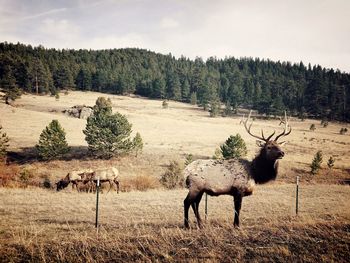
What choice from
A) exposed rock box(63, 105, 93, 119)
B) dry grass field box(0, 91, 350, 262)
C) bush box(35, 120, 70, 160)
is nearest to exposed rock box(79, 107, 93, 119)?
exposed rock box(63, 105, 93, 119)

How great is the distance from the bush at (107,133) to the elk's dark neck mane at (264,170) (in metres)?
27.5

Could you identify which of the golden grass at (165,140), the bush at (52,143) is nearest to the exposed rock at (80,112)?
the golden grass at (165,140)

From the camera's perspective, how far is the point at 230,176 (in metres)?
9.17

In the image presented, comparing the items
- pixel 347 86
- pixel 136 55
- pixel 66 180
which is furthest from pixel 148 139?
pixel 136 55

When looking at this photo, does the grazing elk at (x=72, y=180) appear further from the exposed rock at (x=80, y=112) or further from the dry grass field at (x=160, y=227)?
the exposed rock at (x=80, y=112)

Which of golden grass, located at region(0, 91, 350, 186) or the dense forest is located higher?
the dense forest

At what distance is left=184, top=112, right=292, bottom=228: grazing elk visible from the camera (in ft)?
29.8

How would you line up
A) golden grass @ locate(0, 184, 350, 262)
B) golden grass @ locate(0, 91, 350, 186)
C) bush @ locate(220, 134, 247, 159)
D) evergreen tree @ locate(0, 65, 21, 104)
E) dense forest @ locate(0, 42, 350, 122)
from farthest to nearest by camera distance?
dense forest @ locate(0, 42, 350, 122) → evergreen tree @ locate(0, 65, 21, 104) → golden grass @ locate(0, 91, 350, 186) → bush @ locate(220, 134, 247, 159) → golden grass @ locate(0, 184, 350, 262)

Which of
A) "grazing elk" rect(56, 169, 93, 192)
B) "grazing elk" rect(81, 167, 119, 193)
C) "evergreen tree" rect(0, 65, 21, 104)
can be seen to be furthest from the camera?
"evergreen tree" rect(0, 65, 21, 104)

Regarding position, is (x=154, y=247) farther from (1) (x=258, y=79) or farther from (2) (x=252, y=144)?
(1) (x=258, y=79)

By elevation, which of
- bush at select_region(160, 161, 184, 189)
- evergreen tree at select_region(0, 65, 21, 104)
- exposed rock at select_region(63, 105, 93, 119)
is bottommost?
bush at select_region(160, 161, 184, 189)

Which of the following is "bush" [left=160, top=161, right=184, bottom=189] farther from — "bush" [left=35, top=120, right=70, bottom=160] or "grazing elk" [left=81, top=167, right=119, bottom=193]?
"bush" [left=35, top=120, right=70, bottom=160]

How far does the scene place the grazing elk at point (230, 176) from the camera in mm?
9078

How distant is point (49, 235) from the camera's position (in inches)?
325
